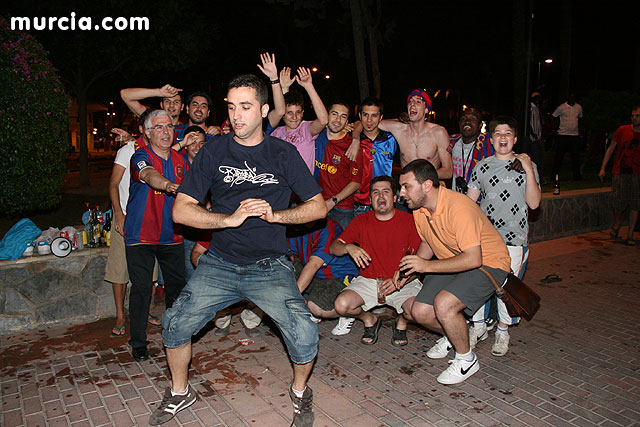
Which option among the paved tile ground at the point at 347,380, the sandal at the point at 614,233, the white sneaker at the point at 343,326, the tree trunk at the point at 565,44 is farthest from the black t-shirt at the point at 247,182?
the tree trunk at the point at 565,44

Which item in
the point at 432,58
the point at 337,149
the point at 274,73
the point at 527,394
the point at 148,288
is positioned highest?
the point at 432,58

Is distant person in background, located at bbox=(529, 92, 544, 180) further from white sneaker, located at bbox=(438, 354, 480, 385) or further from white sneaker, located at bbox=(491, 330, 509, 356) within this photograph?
white sneaker, located at bbox=(438, 354, 480, 385)

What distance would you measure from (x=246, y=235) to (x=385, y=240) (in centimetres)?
189

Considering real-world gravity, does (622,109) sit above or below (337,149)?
above

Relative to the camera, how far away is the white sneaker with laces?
15.9ft

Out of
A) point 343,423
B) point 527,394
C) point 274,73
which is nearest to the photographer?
point 343,423

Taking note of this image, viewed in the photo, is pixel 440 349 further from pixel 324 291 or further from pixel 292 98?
pixel 292 98

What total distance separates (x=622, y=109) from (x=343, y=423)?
17831 millimetres

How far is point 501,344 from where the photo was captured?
4777 millimetres

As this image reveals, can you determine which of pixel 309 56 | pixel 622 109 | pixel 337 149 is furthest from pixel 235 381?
pixel 309 56

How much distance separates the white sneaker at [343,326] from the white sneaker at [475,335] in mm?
1192

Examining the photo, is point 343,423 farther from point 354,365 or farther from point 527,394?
point 527,394

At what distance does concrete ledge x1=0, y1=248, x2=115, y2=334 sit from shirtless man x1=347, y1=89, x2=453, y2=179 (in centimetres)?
334

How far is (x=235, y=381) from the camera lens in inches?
165
